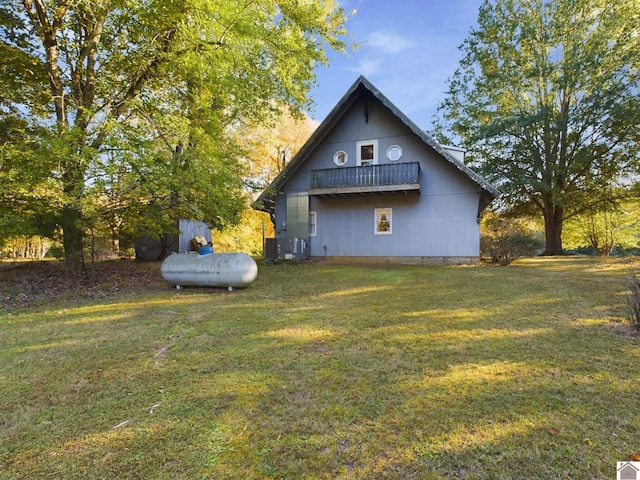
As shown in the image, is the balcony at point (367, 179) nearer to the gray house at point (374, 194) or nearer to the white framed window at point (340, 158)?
the gray house at point (374, 194)

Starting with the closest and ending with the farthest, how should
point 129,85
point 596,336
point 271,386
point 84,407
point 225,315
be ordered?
point 84,407
point 271,386
point 596,336
point 225,315
point 129,85

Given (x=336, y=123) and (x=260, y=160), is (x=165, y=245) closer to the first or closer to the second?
(x=336, y=123)

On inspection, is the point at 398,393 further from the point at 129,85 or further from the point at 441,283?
the point at 129,85

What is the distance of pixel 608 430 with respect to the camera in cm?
→ 249

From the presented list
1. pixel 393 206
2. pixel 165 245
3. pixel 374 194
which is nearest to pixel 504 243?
pixel 393 206

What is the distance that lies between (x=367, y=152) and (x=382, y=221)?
10.7ft

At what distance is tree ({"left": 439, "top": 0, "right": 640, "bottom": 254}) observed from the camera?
15.8 meters

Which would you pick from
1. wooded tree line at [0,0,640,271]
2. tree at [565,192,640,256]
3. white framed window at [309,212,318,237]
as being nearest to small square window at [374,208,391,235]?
white framed window at [309,212,318,237]

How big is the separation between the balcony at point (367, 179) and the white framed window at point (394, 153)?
90 centimetres

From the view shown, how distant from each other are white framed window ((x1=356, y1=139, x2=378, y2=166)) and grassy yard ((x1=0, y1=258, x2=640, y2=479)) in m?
9.72

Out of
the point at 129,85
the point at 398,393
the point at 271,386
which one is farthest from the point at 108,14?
the point at 398,393

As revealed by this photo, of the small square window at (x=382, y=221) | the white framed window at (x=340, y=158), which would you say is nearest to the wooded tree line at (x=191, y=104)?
the white framed window at (x=340, y=158)

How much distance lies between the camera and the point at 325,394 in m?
3.13

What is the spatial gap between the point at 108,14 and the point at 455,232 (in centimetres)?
1388
